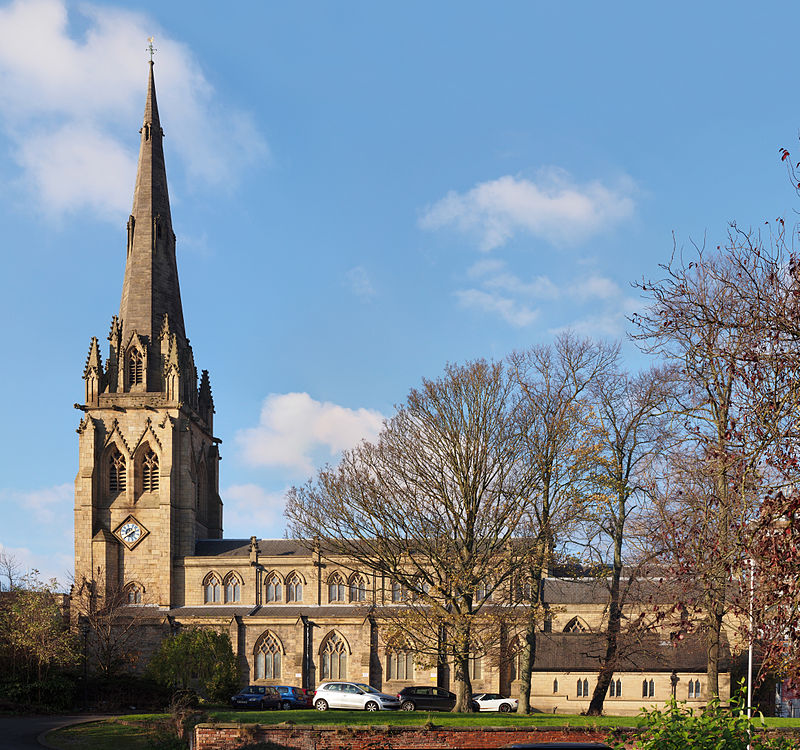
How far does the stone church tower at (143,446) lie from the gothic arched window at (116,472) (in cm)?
7

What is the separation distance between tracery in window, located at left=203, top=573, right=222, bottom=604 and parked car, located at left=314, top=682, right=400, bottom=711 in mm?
24519

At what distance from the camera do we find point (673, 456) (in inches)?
942

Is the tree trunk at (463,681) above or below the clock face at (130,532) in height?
below

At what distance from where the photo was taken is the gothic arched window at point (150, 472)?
6981 centimetres

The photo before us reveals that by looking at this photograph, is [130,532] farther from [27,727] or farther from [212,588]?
[27,727]

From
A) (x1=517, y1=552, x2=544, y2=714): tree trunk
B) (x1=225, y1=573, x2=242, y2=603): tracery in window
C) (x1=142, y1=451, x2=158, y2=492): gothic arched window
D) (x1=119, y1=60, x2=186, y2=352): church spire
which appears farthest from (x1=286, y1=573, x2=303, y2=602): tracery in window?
(x1=517, y1=552, x2=544, y2=714): tree trunk

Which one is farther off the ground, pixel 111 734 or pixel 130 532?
pixel 130 532

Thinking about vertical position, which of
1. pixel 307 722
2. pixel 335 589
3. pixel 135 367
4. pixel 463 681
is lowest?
pixel 335 589

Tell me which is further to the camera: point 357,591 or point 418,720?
point 357,591

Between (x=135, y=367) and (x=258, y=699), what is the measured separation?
32.8 m

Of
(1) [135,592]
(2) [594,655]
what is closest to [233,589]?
(1) [135,592]

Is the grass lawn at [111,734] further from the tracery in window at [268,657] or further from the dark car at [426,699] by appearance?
the tracery in window at [268,657]

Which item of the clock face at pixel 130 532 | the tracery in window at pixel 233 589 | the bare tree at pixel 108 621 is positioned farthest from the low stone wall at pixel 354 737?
the clock face at pixel 130 532

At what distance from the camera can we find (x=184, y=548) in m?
68.9
